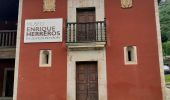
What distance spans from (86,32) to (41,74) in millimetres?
2824

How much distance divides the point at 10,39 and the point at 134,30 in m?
6.36

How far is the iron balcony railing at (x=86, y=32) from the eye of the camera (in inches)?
515

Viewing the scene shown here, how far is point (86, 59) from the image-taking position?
1305cm

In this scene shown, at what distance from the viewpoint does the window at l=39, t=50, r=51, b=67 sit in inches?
523

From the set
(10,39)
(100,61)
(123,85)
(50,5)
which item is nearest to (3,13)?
(10,39)

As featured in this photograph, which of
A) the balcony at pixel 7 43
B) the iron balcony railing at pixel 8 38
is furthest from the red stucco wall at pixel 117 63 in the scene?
the iron balcony railing at pixel 8 38

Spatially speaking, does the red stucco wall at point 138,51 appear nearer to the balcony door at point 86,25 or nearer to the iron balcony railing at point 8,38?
the balcony door at point 86,25

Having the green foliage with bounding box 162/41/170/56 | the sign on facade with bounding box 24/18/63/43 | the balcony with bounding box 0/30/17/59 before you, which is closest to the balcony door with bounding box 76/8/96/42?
the sign on facade with bounding box 24/18/63/43

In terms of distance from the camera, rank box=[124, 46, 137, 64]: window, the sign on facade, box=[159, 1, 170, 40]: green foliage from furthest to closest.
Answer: box=[159, 1, 170, 40]: green foliage
the sign on facade
box=[124, 46, 137, 64]: window

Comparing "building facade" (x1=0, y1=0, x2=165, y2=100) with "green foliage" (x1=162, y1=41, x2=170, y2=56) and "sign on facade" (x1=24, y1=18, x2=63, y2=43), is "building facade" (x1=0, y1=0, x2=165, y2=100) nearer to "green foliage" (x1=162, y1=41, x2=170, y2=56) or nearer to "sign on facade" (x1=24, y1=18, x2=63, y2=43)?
"sign on facade" (x1=24, y1=18, x2=63, y2=43)

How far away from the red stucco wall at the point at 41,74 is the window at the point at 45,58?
18 centimetres

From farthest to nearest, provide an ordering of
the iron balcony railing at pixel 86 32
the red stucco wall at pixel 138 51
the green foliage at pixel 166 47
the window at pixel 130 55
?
the green foliage at pixel 166 47
the iron balcony railing at pixel 86 32
the window at pixel 130 55
the red stucco wall at pixel 138 51

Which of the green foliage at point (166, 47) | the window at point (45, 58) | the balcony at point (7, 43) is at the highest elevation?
the green foliage at point (166, 47)

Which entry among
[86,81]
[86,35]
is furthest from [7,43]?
[86,81]
